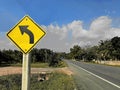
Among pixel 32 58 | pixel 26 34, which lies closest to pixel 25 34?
pixel 26 34

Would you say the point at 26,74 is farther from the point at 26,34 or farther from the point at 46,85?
the point at 46,85

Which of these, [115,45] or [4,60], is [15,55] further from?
[115,45]

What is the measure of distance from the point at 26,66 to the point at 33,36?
75 centimetres

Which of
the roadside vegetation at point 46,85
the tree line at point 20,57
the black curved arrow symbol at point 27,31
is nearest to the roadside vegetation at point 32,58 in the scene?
the tree line at point 20,57

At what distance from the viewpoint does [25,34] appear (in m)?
7.10

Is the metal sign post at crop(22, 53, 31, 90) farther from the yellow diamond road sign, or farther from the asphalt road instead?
the asphalt road

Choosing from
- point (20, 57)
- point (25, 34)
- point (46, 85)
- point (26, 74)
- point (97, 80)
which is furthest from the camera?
point (20, 57)

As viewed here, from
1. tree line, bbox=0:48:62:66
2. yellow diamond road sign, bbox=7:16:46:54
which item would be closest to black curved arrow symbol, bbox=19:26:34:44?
yellow diamond road sign, bbox=7:16:46:54

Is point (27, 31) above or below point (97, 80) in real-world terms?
above

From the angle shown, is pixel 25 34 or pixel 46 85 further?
pixel 46 85

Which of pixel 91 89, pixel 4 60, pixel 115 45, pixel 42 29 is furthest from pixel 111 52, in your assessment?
pixel 42 29

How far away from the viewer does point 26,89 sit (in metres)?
6.79

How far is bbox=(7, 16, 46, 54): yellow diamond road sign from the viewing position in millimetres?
7031

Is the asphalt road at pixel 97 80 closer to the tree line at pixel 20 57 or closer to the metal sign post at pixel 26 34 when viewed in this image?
the metal sign post at pixel 26 34
